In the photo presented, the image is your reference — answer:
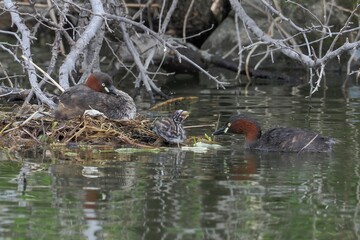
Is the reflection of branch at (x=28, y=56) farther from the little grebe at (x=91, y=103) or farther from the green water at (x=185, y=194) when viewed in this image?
the green water at (x=185, y=194)

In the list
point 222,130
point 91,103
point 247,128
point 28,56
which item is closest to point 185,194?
point 247,128

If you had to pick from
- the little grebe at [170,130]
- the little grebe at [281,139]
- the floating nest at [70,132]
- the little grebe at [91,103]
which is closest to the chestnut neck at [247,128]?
the little grebe at [281,139]

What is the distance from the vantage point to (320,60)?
10422 mm

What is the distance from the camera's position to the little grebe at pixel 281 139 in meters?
10.5

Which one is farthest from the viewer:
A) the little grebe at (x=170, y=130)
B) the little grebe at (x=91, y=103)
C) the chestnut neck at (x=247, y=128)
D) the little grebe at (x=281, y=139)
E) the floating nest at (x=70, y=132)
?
the little grebe at (x=91, y=103)

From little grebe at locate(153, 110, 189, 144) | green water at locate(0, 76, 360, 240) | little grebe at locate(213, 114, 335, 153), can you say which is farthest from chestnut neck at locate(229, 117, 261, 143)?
little grebe at locate(153, 110, 189, 144)

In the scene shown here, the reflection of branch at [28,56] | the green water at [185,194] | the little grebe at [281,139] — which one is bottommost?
the green water at [185,194]

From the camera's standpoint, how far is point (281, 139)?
35.0ft

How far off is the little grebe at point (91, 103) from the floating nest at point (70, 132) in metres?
0.16

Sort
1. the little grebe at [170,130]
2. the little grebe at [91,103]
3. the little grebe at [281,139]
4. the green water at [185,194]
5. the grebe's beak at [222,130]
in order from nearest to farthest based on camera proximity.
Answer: the green water at [185,194] → the little grebe at [281,139] → the little grebe at [170,130] → the little grebe at [91,103] → the grebe's beak at [222,130]

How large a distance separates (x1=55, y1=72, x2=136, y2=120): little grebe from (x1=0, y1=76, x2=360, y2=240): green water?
2.82ft

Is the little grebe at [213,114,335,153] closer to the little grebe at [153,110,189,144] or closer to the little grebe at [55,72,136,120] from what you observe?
the little grebe at [153,110,189,144]

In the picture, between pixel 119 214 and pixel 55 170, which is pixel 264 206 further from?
pixel 55 170

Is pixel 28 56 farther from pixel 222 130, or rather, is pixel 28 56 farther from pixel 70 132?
pixel 222 130
